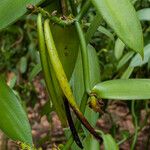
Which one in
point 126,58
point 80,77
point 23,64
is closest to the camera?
point 80,77

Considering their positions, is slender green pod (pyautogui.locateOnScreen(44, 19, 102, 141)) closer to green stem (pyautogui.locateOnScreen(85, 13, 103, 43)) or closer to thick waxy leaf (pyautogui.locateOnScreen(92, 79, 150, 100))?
thick waxy leaf (pyautogui.locateOnScreen(92, 79, 150, 100))

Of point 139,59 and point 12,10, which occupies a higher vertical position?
point 12,10

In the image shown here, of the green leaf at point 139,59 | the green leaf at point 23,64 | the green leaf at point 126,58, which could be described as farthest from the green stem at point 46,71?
the green leaf at point 23,64

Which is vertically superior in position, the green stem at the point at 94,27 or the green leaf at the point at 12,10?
the green leaf at the point at 12,10

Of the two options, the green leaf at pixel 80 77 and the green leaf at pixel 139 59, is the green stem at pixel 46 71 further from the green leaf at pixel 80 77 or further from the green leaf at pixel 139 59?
the green leaf at pixel 139 59

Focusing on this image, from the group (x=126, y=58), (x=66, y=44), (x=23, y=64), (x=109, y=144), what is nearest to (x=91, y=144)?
(x=109, y=144)

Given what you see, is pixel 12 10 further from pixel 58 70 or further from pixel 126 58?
pixel 126 58

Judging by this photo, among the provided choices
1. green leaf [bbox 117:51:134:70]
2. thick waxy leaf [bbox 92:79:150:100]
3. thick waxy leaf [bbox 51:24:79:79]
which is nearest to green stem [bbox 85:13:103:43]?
thick waxy leaf [bbox 51:24:79:79]
